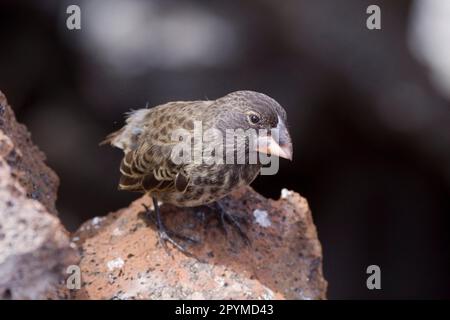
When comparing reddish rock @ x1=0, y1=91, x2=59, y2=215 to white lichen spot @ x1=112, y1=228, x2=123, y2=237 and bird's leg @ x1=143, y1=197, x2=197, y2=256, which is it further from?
bird's leg @ x1=143, y1=197, x2=197, y2=256

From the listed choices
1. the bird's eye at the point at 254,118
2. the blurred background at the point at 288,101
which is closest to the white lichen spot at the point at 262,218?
the bird's eye at the point at 254,118

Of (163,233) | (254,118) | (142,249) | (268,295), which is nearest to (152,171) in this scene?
(163,233)

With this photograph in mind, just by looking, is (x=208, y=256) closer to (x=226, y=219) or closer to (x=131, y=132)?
(x=226, y=219)

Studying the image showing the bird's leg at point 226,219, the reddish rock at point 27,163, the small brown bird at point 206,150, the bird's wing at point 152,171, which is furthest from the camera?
the bird's leg at point 226,219

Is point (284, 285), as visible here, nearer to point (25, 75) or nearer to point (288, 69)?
point (288, 69)

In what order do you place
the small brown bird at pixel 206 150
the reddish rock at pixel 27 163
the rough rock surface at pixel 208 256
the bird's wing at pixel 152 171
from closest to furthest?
the reddish rock at pixel 27 163 → the rough rock surface at pixel 208 256 → the small brown bird at pixel 206 150 → the bird's wing at pixel 152 171

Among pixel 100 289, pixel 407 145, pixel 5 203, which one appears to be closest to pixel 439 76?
pixel 407 145

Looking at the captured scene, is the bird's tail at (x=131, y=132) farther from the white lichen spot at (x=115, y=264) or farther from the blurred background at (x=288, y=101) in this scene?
the blurred background at (x=288, y=101)
